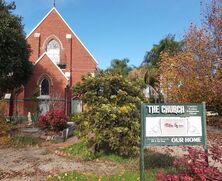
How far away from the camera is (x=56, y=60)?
137 ft

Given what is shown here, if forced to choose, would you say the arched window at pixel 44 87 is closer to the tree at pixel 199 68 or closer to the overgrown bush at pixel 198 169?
the tree at pixel 199 68

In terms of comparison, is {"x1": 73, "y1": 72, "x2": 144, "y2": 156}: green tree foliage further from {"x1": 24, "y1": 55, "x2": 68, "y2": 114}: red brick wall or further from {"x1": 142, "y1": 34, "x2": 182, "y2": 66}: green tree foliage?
{"x1": 142, "y1": 34, "x2": 182, "y2": 66}: green tree foliage

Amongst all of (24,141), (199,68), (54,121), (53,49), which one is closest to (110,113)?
(24,141)

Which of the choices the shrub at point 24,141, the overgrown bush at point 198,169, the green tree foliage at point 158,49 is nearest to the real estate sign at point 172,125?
the overgrown bush at point 198,169

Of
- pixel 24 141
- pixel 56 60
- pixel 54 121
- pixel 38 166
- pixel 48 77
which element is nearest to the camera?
pixel 38 166

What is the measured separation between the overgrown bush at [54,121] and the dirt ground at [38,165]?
472cm

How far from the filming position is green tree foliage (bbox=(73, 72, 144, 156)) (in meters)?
11.8

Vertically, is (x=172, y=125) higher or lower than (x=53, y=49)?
lower

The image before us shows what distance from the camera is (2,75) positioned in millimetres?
28672

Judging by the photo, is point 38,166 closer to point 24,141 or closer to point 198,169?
point 198,169

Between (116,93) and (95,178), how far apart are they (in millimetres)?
4545

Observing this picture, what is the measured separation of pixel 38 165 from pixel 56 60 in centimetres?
3166

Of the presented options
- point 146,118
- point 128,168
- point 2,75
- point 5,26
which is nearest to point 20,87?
point 2,75

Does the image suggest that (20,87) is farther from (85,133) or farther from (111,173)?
(111,173)
